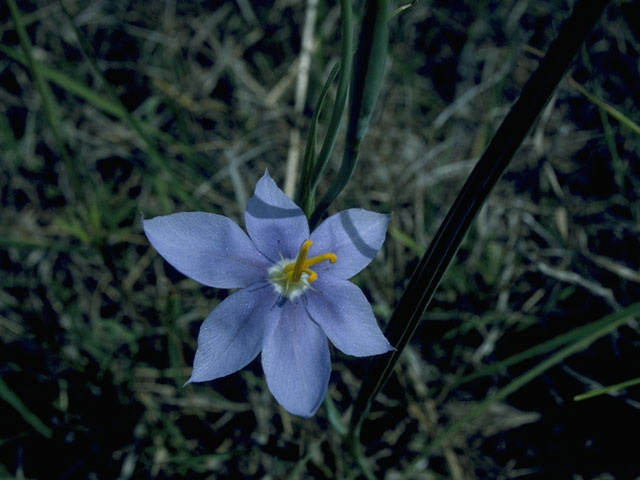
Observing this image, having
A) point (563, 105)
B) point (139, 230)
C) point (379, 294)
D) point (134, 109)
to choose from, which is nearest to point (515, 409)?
point (379, 294)

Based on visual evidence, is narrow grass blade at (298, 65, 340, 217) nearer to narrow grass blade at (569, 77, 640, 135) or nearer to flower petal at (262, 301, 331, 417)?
flower petal at (262, 301, 331, 417)

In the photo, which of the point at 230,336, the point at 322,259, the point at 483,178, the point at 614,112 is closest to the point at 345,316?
the point at 322,259

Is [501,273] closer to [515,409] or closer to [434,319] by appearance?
[434,319]

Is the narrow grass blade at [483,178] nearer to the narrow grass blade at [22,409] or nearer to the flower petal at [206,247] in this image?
the flower petal at [206,247]

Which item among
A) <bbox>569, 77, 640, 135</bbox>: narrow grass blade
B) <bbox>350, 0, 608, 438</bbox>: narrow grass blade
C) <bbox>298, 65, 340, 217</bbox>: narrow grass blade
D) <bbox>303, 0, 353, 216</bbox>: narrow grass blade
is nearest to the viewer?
<bbox>350, 0, 608, 438</bbox>: narrow grass blade

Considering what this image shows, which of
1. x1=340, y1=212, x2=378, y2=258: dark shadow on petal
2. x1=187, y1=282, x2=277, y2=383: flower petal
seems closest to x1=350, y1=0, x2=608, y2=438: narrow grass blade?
x1=340, y1=212, x2=378, y2=258: dark shadow on petal
